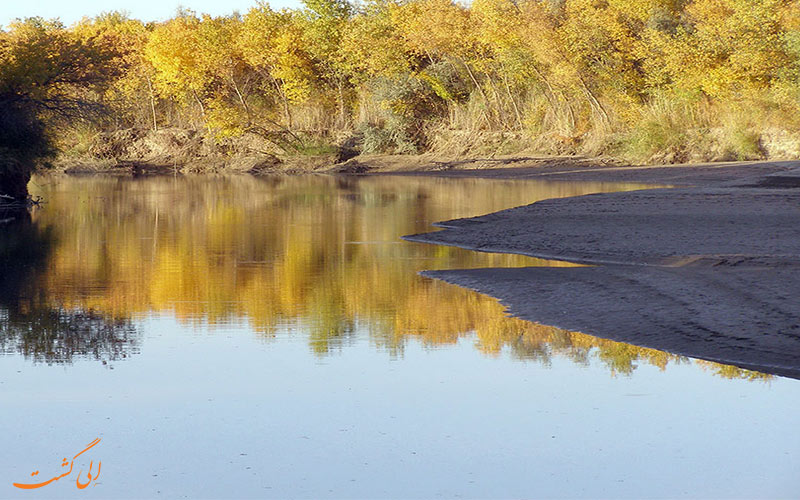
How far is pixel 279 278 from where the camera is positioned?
1380 cm

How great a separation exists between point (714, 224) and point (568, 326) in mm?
8285

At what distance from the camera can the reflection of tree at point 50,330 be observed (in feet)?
30.5

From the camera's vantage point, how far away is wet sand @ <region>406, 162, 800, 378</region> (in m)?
9.25

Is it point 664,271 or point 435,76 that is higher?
point 435,76

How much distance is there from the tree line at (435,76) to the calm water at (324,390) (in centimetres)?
1615

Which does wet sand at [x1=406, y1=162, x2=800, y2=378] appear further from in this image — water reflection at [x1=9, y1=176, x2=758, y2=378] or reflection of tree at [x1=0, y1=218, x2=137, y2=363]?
reflection of tree at [x1=0, y1=218, x2=137, y2=363]

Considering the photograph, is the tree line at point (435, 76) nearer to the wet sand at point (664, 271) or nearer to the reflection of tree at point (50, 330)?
the wet sand at point (664, 271)

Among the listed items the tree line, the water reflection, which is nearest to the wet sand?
the water reflection

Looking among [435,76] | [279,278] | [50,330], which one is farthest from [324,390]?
[435,76]

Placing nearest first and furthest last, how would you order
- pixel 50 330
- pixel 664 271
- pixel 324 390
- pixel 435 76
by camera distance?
pixel 324 390
pixel 50 330
pixel 664 271
pixel 435 76

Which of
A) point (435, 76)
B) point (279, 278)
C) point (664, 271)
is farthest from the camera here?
point (435, 76)

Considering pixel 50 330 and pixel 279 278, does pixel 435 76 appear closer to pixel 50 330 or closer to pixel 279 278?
pixel 279 278

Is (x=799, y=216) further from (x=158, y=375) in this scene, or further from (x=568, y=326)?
(x=158, y=375)

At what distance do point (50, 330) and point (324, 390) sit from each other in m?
3.71
